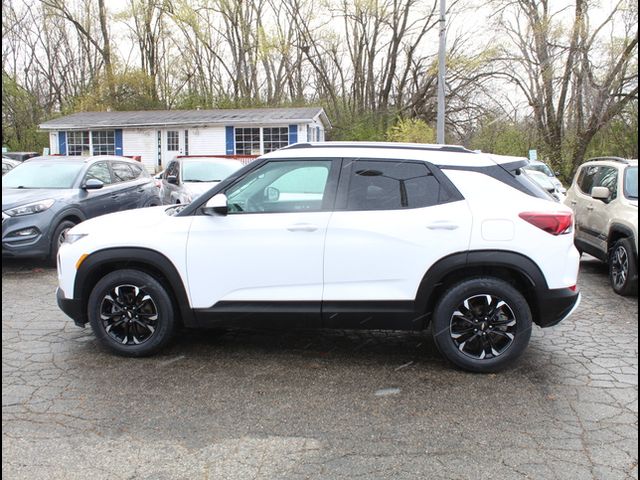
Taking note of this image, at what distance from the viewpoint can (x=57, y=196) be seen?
28.2 feet

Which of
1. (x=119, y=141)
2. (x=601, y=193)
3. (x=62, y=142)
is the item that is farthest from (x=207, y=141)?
(x=601, y=193)

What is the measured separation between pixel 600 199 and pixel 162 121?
24.7m

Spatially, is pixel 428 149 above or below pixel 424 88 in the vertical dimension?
below

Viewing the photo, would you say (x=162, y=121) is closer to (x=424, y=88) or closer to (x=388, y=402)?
(x=424, y=88)

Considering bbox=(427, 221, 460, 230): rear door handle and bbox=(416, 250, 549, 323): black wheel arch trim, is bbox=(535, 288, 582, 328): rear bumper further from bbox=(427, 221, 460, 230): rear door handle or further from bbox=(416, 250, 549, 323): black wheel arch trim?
bbox=(427, 221, 460, 230): rear door handle

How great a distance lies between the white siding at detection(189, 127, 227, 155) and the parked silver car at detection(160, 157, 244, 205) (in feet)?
48.6

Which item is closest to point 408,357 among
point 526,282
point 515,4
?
point 526,282

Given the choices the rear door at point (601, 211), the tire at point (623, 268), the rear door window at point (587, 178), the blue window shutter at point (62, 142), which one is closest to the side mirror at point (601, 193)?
the rear door at point (601, 211)

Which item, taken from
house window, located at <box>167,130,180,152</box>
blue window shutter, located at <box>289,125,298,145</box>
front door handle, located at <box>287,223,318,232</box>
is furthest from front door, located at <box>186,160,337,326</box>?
house window, located at <box>167,130,180,152</box>

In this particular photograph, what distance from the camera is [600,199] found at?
7762 millimetres

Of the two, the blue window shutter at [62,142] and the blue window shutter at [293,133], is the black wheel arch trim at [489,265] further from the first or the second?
the blue window shutter at [62,142]

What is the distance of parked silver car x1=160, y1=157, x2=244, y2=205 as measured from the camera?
1208 centimetres

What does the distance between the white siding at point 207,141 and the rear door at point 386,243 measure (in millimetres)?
24350

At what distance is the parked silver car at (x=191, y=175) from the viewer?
12078 mm
